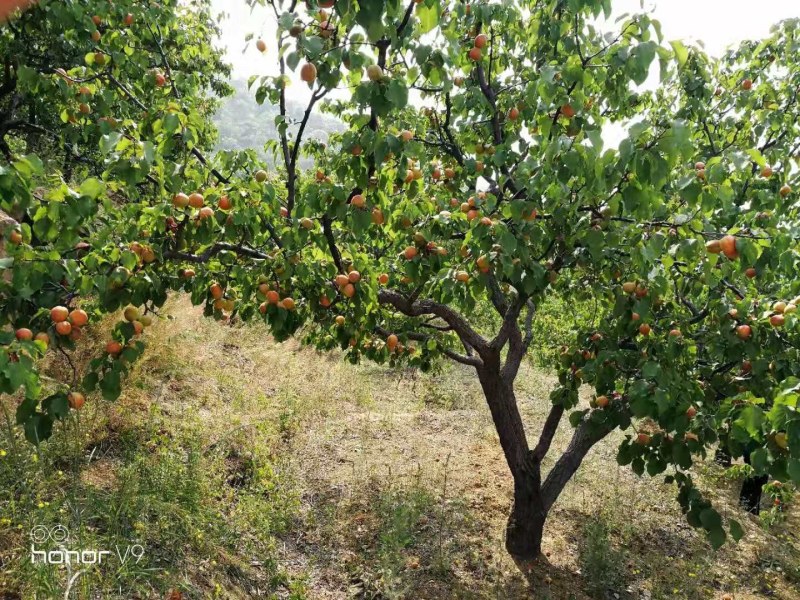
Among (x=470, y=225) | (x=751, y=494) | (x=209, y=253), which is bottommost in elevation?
(x=751, y=494)

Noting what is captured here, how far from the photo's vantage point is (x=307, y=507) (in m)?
5.18

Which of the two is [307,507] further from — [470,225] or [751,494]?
[751,494]

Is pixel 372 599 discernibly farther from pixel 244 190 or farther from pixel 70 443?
pixel 244 190

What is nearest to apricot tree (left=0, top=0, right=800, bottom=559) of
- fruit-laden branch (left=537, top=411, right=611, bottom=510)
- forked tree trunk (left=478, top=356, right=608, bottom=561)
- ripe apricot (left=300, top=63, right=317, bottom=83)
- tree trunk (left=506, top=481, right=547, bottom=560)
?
ripe apricot (left=300, top=63, right=317, bottom=83)

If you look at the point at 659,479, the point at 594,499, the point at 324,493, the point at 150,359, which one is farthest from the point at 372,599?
the point at 659,479

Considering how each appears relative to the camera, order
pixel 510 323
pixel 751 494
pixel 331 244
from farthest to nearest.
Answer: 1. pixel 751 494
2. pixel 510 323
3. pixel 331 244

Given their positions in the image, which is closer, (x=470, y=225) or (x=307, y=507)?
(x=470, y=225)

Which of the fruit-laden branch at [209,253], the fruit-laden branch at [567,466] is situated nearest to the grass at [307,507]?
the fruit-laden branch at [567,466]

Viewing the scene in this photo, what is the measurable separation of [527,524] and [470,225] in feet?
11.0

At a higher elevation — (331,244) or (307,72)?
(307,72)

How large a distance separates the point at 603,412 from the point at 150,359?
5.42m

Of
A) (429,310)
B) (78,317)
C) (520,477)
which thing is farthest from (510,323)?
(78,317)

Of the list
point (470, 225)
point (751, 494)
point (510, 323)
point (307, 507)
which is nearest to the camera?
point (470, 225)

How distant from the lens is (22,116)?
883cm
